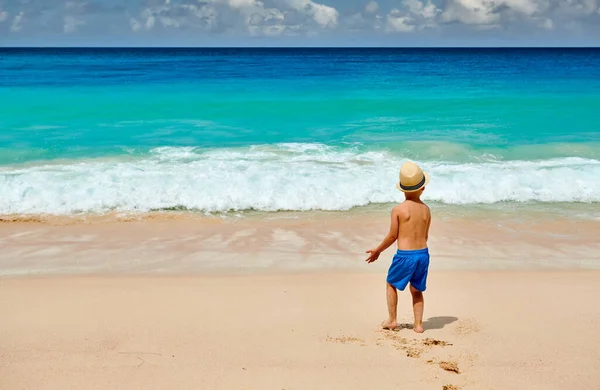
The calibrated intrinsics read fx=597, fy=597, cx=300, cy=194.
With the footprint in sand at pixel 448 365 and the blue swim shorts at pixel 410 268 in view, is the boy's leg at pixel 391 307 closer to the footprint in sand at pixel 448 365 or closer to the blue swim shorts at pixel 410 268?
the blue swim shorts at pixel 410 268

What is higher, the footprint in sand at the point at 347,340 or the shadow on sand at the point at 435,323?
the footprint in sand at the point at 347,340

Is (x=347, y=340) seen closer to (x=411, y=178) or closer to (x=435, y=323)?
(x=435, y=323)

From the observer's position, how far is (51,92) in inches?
1084

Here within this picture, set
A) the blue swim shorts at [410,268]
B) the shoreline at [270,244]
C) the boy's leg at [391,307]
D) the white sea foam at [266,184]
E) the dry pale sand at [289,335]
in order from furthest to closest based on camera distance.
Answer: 1. the white sea foam at [266,184]
2. the shoreline at [270,244]
3. the boy's leg at [391,307]
4. the blue swim shorts at [410,268]
5. the dry pale sand at [289,335]

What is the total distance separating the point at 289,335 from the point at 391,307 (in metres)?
0.78

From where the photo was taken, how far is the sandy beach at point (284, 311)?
3.80m

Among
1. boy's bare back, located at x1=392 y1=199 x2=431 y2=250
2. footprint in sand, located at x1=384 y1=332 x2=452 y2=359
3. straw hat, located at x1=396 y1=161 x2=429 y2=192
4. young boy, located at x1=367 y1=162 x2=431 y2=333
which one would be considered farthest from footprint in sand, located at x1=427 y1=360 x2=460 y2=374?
straw hat, located at x1=396 y1=161 x2=429 y2=192

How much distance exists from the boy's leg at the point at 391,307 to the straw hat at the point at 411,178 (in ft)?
2.48

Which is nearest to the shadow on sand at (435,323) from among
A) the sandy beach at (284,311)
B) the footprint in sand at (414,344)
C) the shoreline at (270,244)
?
the sandy beach at (284,311)

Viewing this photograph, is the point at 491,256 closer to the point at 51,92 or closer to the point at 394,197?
the point at 394,197

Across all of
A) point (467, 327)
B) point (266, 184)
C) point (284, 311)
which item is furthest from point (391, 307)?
point (266, 184)

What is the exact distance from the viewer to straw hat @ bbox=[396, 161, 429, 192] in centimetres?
417

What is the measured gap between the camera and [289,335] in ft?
14.4

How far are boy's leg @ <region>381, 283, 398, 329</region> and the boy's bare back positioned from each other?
0.35m
